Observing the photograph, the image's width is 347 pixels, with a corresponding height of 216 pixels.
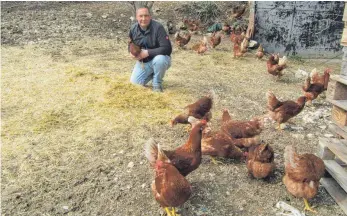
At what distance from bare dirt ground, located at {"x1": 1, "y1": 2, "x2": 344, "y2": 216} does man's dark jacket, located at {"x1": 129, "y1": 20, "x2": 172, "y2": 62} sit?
72 cm

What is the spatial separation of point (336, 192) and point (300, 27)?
6988 millimetres

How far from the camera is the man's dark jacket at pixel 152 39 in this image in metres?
5.55

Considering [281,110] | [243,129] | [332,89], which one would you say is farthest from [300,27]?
[332,89]

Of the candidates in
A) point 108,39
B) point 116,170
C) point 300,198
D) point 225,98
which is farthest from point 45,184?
point 108,39

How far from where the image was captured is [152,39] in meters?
5.64

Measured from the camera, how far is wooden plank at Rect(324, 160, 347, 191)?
2.94m

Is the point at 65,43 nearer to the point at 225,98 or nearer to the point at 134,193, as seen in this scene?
the point at 225,98

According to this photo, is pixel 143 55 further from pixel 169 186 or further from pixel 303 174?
pixel 303 174

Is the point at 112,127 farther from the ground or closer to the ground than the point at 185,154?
closer to the ground

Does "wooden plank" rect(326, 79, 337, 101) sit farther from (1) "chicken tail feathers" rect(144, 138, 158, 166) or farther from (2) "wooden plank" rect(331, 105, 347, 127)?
(1) "chicken tail feathers" rect(144, 138, 158, 166)

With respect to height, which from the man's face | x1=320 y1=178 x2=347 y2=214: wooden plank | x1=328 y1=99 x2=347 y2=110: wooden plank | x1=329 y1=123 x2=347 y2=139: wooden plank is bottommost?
x1=320 y1=178 x2=347 y2=214: wooden plank

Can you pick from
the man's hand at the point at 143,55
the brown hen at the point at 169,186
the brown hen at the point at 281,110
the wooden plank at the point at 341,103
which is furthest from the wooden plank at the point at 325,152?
the man's hand at the point at 143,55


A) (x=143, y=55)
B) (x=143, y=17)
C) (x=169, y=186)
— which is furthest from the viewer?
(x=143, y=55)

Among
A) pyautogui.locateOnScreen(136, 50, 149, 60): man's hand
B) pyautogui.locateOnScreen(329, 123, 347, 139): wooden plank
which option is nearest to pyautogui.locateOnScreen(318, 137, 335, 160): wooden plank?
pyautogui.locateOnScreen(329, 123, 347, 139): wooden plank
